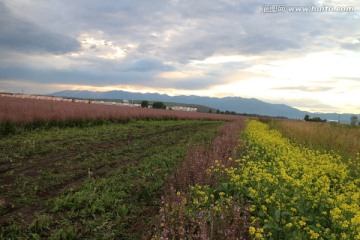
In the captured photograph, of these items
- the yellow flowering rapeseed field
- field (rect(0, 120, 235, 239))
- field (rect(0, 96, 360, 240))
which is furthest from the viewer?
field (rect(0, 120, 235, 239))

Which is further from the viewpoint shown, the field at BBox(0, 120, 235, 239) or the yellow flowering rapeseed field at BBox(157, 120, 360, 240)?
the field at BBox(0, 120, 235, 239)

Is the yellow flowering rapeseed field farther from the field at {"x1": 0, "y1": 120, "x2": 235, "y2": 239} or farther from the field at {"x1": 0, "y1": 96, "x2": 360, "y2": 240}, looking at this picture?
the field at {"x1": 0, "y1": 120, "x2": 235, "y2": 239}

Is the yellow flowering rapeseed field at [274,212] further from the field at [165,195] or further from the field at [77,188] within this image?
the field at [77,188]

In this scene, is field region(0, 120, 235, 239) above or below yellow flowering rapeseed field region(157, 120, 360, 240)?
below

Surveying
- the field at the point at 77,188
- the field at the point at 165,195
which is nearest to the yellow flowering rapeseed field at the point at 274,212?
the field at the point at 165,195

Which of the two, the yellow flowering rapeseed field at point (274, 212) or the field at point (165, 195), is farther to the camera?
the field at point (165, 195)

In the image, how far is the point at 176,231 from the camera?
406 cm

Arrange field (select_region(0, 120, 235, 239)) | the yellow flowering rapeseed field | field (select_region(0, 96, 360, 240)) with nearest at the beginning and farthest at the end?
the yellow flowering rapeseed field, field (select_region(0, 96, 360, 240)), field (select_region(0, 120, 235, 239))

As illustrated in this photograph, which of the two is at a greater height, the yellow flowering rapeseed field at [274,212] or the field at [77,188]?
the yellow flowering rapeseed field at [274,212]

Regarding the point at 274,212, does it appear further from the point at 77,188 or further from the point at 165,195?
the point at 77,188

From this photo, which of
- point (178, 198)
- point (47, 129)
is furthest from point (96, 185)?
point (47, 129)

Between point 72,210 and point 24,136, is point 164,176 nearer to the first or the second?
point 72,210

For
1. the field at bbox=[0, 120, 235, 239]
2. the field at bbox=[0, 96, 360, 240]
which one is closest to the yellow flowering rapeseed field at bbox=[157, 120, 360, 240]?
the field at bbox=[0, 96, 360, 240]

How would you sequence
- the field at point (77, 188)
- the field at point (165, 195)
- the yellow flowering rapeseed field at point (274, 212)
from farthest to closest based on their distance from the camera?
the field at point (77, 188) < the field at point (165, 195) < the yellow flowering rapeseed field at point (274, 212)
